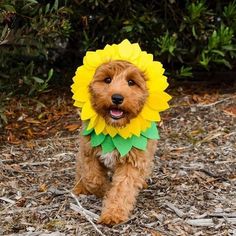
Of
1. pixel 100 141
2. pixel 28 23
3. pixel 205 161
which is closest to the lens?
pixel 100 141

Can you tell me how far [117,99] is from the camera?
12.5ft

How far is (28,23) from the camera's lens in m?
5.84

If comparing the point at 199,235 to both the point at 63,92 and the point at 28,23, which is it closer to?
the point at 28,23

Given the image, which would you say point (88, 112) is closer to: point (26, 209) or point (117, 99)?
point (117, 99)

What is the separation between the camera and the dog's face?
385cm

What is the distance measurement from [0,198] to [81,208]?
2.22ft

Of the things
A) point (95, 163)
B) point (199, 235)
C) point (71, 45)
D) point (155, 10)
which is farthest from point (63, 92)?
point (199, 235)

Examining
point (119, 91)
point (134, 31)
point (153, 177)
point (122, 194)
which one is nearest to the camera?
point (119, 91)

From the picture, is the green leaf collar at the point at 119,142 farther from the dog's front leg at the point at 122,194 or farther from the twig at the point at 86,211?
the twig at the point at 86,211

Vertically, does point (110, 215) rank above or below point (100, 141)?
below

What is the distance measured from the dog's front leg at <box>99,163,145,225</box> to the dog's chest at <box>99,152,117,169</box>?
5cm

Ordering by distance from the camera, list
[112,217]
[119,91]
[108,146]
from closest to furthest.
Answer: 1. [119,91]
2. [112,217]
3. [108,146]

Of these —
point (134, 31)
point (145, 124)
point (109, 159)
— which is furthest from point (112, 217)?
point (134, 31)

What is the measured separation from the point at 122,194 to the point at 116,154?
280 mm
